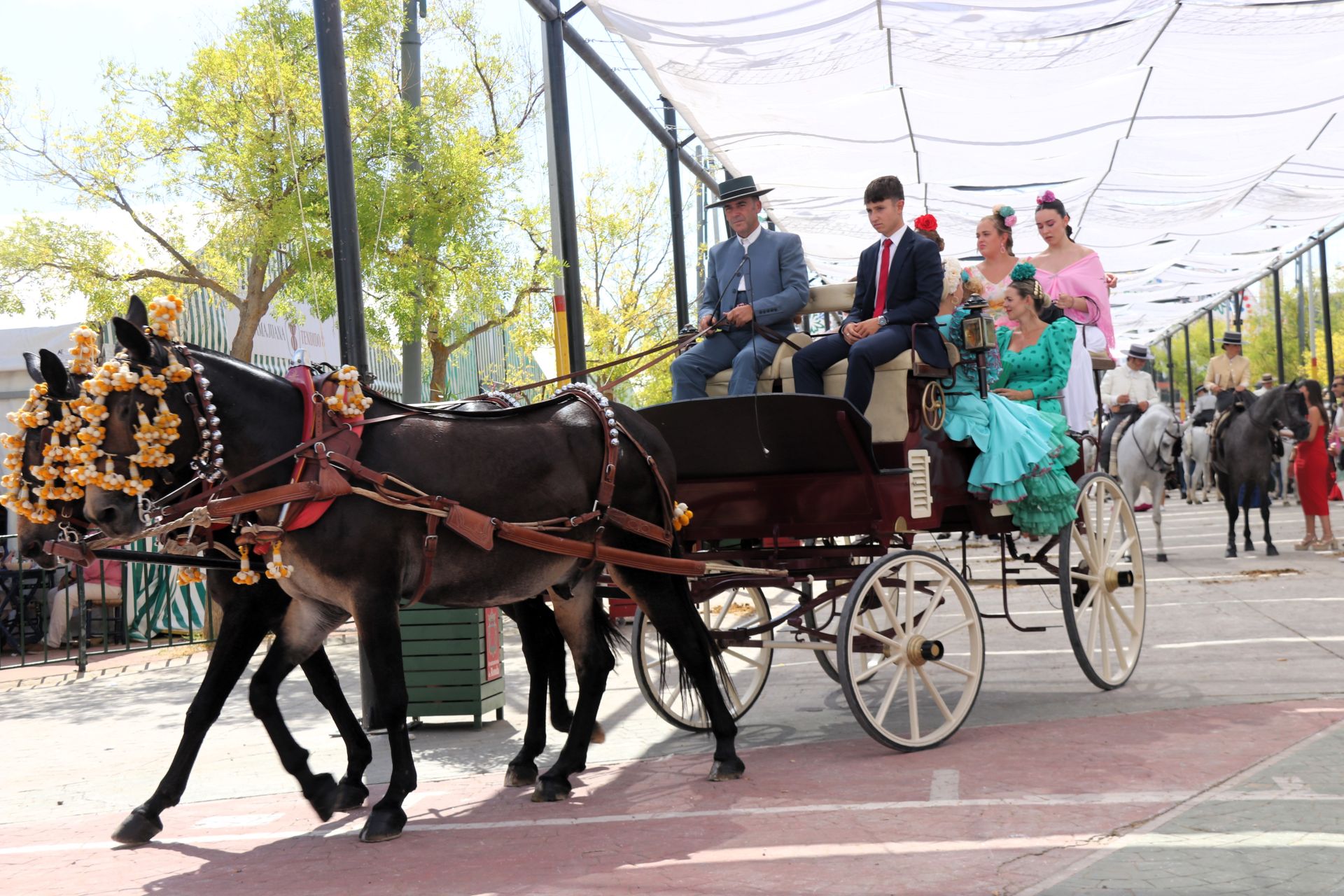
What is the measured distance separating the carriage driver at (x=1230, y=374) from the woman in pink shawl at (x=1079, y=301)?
823 cm

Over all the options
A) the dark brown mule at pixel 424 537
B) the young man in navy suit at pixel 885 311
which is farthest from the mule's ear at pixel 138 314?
Result: the young man in navy suit at pixel 885 311

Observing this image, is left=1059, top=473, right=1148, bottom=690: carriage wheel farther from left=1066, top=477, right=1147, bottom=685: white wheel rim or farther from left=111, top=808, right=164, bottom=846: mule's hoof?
left=111, top=808, right=164, bottom=846: mule's hoof

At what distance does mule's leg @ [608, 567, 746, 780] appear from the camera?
231 inches

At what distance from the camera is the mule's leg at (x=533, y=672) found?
A: 237 inches

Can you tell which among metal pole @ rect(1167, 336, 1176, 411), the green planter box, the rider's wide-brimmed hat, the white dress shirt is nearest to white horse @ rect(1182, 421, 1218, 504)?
metal pole @ rect(1167, 336, 1176, 411)

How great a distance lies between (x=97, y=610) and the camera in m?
12.5

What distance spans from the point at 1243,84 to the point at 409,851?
1142 centimetres

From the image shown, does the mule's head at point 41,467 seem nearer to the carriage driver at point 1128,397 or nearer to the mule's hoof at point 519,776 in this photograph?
the mule's hoof at point 519,776

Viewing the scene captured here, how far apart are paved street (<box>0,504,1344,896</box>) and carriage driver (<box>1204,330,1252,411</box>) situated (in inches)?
331

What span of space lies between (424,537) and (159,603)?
8.53m

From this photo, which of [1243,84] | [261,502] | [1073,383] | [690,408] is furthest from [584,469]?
[1243,84]

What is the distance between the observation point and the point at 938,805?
5070 mm

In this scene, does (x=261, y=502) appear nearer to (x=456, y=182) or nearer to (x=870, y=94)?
(x=456, y=182)

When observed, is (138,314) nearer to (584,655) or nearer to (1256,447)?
(584,655)
